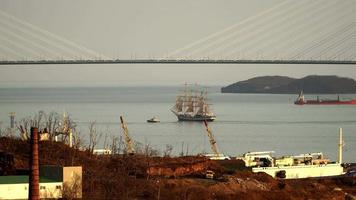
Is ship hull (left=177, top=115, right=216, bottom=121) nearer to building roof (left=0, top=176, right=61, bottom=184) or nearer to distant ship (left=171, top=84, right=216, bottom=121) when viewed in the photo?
distant ship (left=171, top=84, right=216, bottom=121)

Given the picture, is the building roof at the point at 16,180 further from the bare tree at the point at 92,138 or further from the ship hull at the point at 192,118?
the ship hull at the point at 192,118

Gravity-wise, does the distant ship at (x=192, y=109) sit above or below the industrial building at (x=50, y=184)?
above

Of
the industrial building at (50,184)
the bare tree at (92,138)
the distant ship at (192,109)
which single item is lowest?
the industrial building at (50,184)

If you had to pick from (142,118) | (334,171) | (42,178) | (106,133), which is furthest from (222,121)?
(42,178)

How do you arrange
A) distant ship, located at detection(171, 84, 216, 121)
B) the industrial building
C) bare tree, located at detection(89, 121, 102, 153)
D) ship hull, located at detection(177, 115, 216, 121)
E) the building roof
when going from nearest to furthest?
the industrial building → the building roof → bare tree, located at detection(89, 121, 102, 153) → ship hull, located at detection(177, 115, 216, 121) → distant ship, located at detection(171, 84, 216, 121)

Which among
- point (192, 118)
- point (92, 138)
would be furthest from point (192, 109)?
point (92, 138)

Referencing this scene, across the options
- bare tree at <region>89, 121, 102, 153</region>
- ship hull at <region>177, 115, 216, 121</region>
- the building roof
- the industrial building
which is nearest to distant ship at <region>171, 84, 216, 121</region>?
ship hull at <region>177, 115, 216, 121</region>

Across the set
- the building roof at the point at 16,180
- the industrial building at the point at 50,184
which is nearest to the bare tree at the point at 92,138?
the industrial building at the point at 50,184

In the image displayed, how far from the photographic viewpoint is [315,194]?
56.4 feet

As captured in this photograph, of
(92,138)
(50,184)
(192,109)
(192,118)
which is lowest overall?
(50,184)

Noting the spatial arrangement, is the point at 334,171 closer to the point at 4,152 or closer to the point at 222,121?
the point at 4,152

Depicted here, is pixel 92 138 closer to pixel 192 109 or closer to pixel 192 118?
pixel 192 118

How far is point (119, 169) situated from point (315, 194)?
9.00ft

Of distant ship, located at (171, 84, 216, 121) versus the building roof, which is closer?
the building roof
